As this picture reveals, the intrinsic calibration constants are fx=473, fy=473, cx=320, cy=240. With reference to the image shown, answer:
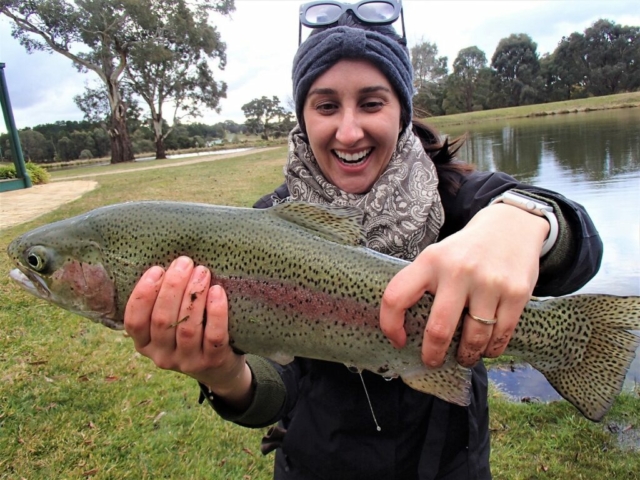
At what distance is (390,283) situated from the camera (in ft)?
5.58

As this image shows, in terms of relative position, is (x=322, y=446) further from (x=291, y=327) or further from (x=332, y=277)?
(x=332, y=277)

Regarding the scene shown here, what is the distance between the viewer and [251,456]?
4.01 metres

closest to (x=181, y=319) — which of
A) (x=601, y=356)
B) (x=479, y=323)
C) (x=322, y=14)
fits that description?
(x=479, y=323)

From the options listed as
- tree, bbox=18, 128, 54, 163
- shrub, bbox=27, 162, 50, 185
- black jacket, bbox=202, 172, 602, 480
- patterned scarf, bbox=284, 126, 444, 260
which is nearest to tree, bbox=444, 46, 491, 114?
tree, bbox=18, 128, 54, 163

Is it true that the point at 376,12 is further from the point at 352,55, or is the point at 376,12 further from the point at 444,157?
the point at 444,157

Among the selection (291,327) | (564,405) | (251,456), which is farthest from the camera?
(564,405)

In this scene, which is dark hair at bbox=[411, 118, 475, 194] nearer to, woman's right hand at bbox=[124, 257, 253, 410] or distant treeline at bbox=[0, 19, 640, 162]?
woman's right hand at bbox=[124, 257, 253, 410]

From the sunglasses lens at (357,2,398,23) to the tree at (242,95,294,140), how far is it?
99.4m

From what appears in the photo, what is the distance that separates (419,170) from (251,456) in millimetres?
2816

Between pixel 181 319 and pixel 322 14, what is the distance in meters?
2.17

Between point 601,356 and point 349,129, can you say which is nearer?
point 601,356

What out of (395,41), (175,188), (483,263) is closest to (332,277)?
(483,263)

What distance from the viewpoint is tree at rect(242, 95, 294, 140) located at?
336 ft

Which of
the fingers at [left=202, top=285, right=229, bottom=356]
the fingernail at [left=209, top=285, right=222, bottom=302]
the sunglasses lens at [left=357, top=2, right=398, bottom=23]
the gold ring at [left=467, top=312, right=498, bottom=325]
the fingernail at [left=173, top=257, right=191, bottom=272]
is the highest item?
the sunglasses lens at [left=357, top=2, right=398, bottom=23]
